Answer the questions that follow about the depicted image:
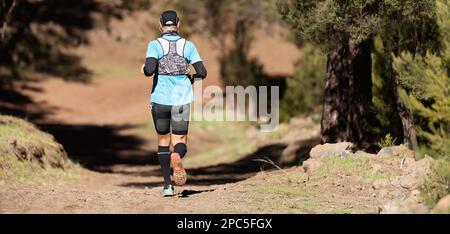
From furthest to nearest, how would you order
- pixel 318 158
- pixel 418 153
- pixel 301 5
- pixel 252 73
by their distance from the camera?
pixel 252 73 < pixel 301 5 < pixel 318 158 < pixel 418 153

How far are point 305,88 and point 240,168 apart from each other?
662 cm

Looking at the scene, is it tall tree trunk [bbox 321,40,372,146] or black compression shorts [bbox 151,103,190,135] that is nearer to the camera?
black compression shorts [bbox 151,103,190,135]

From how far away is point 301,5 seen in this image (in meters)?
11.9

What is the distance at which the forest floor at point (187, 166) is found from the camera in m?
8.36

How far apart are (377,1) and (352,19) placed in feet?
1.30

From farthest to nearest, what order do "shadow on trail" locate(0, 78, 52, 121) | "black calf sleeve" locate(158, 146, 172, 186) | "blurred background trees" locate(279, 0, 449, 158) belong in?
"shadow on trail" locate(0, 78, 52, 121) → "blurred background trees" locate(279, 0, 449, 158) → "black calf sleeve" locate(158, 146, 172, 186)

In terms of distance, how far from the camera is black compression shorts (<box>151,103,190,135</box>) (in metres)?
8.70

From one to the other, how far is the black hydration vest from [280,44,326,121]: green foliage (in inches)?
566

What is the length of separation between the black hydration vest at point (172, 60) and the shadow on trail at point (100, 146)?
9.17 metres

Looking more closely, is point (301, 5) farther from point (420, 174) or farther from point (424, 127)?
point (420, 174)

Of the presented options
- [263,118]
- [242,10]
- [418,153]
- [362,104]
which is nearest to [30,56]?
[242,10]

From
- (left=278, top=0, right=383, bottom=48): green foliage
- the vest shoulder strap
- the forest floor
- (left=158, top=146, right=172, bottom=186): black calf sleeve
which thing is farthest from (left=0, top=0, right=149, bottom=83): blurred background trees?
the vest shoulder strap

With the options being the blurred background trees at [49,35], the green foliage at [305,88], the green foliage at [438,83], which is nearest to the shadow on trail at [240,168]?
the green foliage at [305,88]

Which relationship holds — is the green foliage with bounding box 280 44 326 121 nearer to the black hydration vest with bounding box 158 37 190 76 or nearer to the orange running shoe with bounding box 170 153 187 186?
the black hydration vest with bounding box 158 37 190 76
